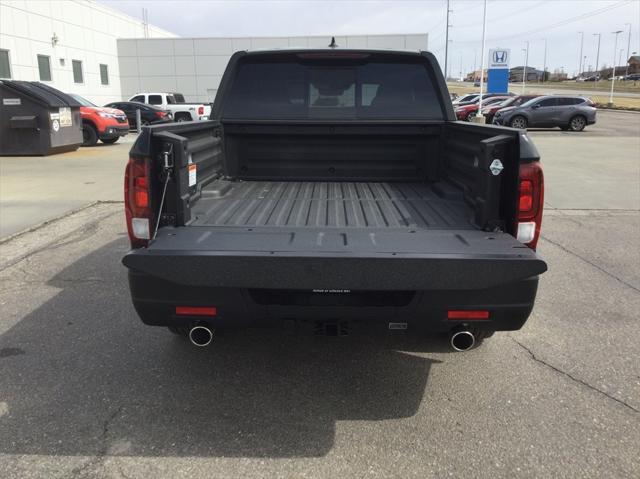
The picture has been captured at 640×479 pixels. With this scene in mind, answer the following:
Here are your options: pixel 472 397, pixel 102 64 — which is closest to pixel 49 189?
pixel 472 397

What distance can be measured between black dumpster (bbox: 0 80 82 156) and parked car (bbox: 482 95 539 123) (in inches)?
884

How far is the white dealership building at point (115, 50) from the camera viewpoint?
1178 inches

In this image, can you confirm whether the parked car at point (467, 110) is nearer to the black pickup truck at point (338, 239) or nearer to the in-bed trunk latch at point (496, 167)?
the black pickup truck at point (338, 239)

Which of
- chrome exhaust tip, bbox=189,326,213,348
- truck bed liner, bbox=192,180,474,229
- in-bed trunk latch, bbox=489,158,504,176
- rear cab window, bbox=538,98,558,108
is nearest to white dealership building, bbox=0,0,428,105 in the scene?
rear cab window, bbox=538,98,558,108

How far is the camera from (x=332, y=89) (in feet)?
15.0

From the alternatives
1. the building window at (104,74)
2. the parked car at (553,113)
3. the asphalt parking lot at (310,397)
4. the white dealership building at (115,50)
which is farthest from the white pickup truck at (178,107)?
the asphalt parking lot at (310,397)

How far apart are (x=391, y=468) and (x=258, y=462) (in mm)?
641

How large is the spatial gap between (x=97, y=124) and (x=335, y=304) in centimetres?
1768

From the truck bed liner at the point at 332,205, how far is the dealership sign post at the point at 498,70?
1350 inches

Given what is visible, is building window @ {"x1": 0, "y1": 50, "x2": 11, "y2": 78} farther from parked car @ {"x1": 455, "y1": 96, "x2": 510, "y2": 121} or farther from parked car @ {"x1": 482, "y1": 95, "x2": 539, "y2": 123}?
parked car @ {"x1": 482, "y1": 95, "x2": 539, "y2": 123}

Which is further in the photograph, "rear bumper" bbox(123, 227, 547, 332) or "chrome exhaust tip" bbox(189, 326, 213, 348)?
"chrome exhaust tip" bbox(189, 326, 213, 348)

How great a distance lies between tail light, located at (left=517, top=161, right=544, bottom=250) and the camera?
112 inches

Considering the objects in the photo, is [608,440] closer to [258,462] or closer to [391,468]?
[391,468]

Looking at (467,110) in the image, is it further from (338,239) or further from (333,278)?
(333,278)
